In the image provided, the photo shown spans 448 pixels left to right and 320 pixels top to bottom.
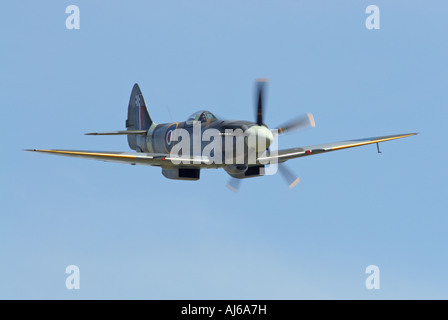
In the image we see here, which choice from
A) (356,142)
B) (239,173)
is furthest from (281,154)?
(356,142)

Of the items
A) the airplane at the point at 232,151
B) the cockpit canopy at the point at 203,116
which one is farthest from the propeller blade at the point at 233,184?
the cockpit canopy at the point at 203,116

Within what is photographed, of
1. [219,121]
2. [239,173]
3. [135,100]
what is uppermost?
[135,100]

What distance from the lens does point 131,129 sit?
40375 millimetres

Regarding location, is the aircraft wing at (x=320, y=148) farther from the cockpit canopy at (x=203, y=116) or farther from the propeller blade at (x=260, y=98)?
the cockpit canopy at (x=203, y=116)

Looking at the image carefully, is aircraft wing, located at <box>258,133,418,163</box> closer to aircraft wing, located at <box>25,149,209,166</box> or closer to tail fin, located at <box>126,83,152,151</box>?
aircraft wing, located at <box>25,149,209,166</box>

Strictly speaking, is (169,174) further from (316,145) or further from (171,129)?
(316,145)

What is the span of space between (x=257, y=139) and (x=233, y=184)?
3107mm

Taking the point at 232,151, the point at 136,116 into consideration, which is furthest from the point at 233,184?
the point at 136,116

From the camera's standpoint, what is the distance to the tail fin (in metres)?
37.7

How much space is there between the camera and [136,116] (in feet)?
132

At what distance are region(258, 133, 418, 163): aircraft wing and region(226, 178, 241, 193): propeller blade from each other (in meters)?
1.47

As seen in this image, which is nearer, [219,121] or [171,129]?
[219,121]

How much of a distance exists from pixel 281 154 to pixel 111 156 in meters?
7.03

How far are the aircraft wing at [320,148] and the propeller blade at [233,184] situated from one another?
1474mm
